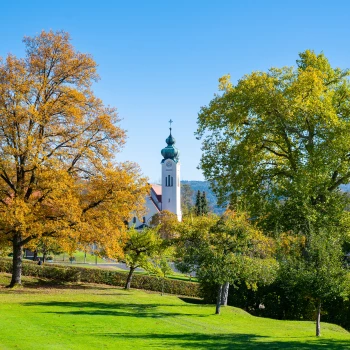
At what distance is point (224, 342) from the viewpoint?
54.9ft

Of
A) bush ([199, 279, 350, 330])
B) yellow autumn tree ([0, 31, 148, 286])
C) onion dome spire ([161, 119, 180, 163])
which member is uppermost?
onion dome spire ([161, 119, 180, 163])

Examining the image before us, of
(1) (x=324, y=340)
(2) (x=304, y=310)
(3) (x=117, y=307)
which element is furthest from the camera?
(2) (x=304, y=310)

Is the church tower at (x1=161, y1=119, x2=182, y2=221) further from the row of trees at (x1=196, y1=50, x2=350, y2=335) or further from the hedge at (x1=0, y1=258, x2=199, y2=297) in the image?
the row of trees at (x1=196, y1=50, x2=350, y2=335)

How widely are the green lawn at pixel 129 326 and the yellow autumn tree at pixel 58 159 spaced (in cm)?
314

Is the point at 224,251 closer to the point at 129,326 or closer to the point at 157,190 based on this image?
the point at 129,326

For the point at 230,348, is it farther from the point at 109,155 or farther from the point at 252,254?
the point at 109,155

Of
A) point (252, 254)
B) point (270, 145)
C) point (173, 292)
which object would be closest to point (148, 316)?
point (252, 254)

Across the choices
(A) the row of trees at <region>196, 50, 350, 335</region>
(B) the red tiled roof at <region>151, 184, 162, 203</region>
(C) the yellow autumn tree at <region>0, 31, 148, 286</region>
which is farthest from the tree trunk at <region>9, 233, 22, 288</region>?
(B) the red tiled roof at <region>151, 184, 162, 203</region>

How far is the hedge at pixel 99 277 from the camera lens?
36156 millimetres

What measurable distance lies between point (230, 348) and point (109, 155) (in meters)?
15.7

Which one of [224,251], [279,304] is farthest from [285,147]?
[279,304]

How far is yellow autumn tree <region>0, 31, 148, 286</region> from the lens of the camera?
2552cm

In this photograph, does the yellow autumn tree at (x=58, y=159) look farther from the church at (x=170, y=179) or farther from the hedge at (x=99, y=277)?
the church at (x=170, y=179)

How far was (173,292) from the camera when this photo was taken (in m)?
39.5
